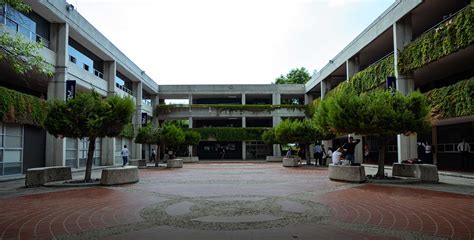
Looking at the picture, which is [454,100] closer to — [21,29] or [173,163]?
[173,163]

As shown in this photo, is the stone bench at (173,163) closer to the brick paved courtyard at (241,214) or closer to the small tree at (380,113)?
the brick paved courtyard at (241,214)

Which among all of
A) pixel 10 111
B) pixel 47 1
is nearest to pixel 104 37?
pixel 47 1

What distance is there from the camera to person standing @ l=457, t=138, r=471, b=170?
20219mm

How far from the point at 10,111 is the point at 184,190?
11.0 metres

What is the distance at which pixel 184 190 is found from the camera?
12.3 m

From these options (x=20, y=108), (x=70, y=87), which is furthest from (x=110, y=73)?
(x=20, y=108)

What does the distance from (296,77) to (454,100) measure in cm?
4640

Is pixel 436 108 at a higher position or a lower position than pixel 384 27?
lower

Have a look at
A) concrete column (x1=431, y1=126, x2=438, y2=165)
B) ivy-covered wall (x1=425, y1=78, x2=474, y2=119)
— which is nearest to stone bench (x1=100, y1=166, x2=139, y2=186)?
ivy-covered wall (x1=425, y1=78, x2=474, y2=119)

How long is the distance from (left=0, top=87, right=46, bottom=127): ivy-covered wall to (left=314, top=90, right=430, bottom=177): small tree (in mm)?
12805

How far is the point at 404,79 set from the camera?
22.1 metres

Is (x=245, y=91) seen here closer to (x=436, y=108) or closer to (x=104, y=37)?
(x=104, y=37)

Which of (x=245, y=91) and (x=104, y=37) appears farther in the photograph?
(x=245, y=91)

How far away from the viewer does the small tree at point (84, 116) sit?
46.5ft
